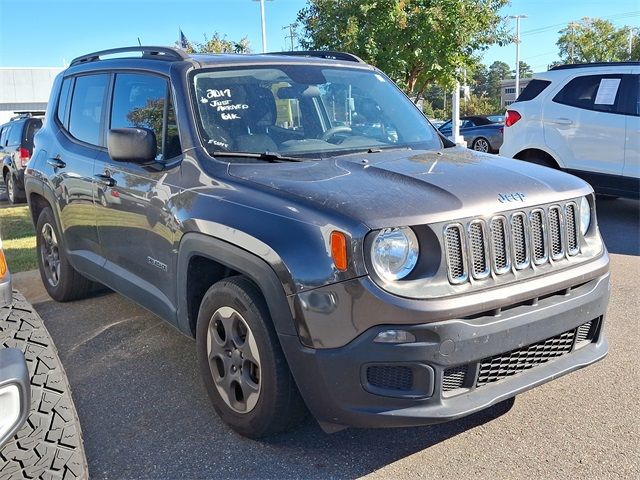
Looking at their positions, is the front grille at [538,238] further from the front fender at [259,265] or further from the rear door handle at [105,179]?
the rear door handle at [105,179]

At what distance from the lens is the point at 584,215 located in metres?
3.18

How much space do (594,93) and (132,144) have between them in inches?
248

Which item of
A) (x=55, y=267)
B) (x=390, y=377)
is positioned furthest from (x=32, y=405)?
(x=55, y=267)

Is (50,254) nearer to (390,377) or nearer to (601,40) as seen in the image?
(390,377)

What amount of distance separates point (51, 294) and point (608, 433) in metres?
4.63

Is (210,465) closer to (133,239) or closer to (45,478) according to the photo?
(45,478)

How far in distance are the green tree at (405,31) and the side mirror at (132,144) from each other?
845 cm

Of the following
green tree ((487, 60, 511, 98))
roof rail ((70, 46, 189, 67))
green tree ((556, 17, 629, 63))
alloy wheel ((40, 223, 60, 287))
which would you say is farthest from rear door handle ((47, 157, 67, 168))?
green tree ((487, 60, 511, 98))

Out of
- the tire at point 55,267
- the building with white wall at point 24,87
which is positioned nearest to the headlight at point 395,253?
the tire at point 55,267

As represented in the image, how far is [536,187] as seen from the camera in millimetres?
2945

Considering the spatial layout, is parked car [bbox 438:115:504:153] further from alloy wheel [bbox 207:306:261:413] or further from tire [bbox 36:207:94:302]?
alloy wheel [bbox 207:306:261:413]

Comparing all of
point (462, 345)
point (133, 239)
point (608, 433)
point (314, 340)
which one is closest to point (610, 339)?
point (608, 433)

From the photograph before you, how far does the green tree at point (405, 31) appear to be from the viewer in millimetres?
11242

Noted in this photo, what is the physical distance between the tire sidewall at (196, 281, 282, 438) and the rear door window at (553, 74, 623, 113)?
20.7ft
